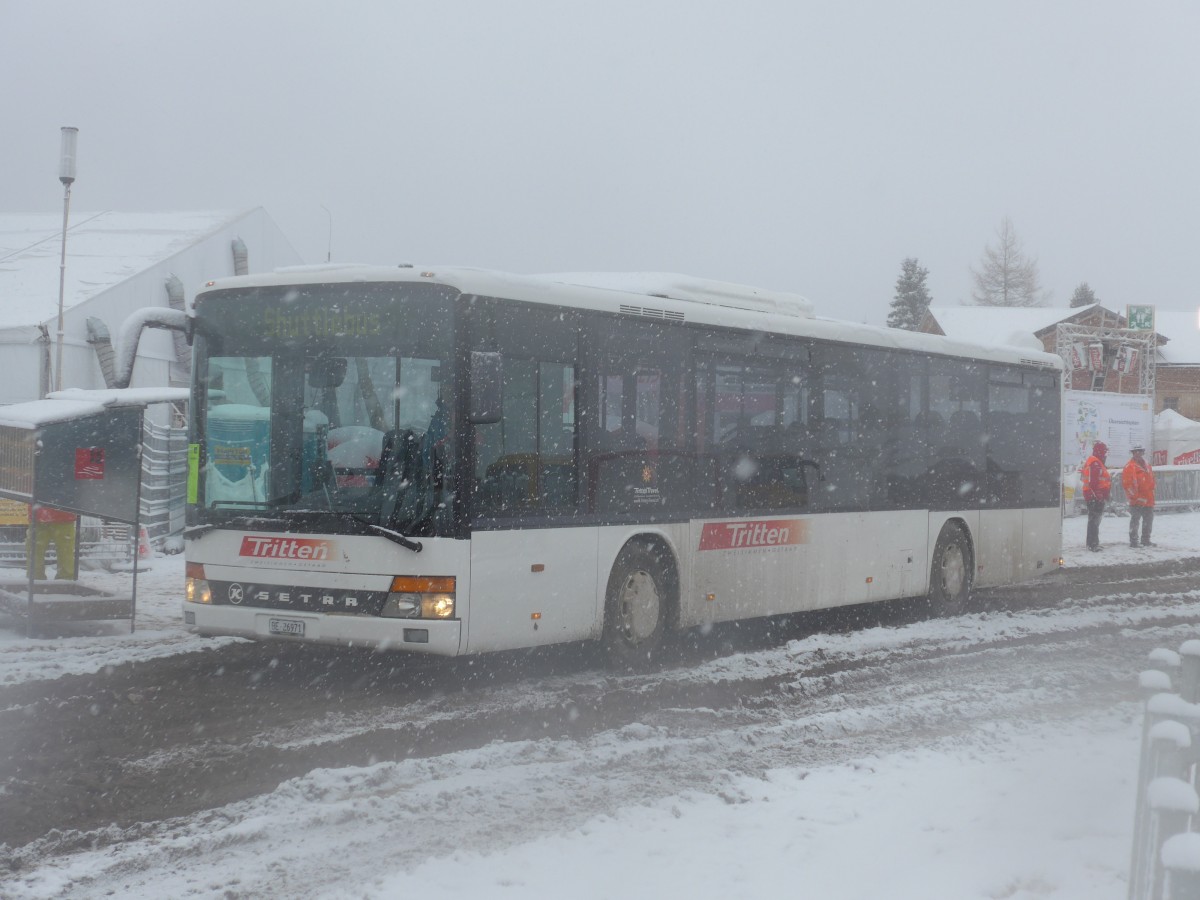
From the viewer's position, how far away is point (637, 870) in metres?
5.40

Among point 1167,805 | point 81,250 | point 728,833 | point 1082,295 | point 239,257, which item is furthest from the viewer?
point 1082,295

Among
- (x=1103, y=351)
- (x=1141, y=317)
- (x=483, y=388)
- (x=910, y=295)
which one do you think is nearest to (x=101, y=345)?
(x=483, y=388)

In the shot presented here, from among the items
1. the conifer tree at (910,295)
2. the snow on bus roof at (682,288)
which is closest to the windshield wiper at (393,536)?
the snow on bus roof at (682,288)

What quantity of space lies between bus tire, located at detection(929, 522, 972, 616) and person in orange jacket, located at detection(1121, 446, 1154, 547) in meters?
11.0

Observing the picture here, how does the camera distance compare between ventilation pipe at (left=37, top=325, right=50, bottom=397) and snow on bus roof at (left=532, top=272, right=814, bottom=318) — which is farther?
ventilation pipe at (left=37, top=325, right=50, bottom=397)

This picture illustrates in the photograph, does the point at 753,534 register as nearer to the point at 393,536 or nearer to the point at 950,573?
the point at 393,536

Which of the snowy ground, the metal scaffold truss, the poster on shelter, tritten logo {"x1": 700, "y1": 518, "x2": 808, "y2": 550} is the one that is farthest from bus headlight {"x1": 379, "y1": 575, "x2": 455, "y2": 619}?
the metal scaffold truss

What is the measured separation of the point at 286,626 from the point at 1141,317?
37.5 m

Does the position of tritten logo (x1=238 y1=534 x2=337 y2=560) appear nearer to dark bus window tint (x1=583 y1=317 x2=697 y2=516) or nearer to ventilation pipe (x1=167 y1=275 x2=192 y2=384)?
dark bus window tint (x1=583 y1=317 x2=697 y2=516)

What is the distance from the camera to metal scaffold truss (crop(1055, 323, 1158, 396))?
3809 centimetres

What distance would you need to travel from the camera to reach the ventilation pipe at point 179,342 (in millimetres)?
29750

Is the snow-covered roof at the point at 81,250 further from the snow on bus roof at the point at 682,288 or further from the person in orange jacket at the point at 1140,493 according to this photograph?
the person in orange jacket at the point at 1140,493

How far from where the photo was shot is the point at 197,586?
9672 mm

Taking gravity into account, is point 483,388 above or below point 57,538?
above
